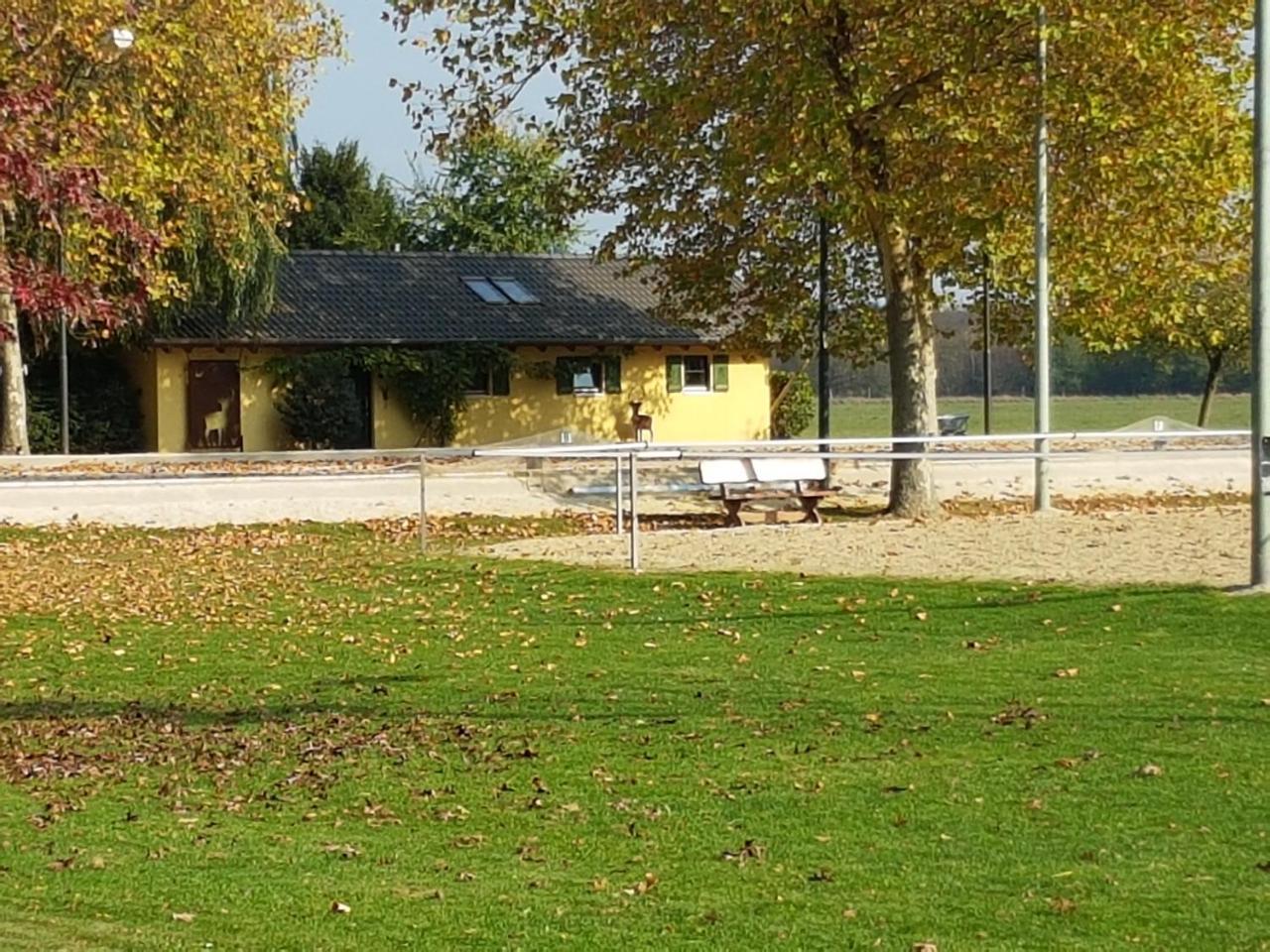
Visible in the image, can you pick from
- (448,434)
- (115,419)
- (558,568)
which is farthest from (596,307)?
(558,568)

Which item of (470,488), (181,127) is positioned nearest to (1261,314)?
(470,488)

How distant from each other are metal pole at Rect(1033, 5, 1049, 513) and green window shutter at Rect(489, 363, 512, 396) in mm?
23456

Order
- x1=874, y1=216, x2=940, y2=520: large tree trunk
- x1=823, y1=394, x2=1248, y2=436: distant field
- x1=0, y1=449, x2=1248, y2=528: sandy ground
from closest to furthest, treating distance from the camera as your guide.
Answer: x1=0, y1=449, x2=1248, y2=528: sandy ground
x1=874, y1=216, x2=940, y2=520: large tree trunk
x1=823, y1=394, x2=1248, y2=436: distant field

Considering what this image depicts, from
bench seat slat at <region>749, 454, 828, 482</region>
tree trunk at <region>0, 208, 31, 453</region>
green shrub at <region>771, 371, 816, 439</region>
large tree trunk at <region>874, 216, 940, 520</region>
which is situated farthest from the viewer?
green shrub at <region>771, 371, 816, 439</region>

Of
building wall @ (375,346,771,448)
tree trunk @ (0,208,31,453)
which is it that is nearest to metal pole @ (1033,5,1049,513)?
tree trunk @ (0,208,31,453)

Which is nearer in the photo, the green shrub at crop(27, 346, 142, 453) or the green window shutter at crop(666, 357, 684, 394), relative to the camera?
the green shrub at crop(27, 346, 142, 453)

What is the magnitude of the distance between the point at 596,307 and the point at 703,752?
39.6 meters

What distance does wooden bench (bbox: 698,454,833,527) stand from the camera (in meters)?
23.4

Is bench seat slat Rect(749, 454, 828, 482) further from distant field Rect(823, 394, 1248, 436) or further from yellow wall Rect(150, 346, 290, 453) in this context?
distant field Rect(823, 394, 1248, 436)

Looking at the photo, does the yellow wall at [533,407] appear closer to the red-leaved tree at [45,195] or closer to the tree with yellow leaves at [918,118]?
the tree with yellow leaves at [918,118]

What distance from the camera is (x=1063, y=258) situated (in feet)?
83.5

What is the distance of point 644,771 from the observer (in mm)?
9078

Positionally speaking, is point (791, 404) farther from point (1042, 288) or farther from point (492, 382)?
point (1042, 288)

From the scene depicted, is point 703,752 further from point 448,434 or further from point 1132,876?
point 448,434
